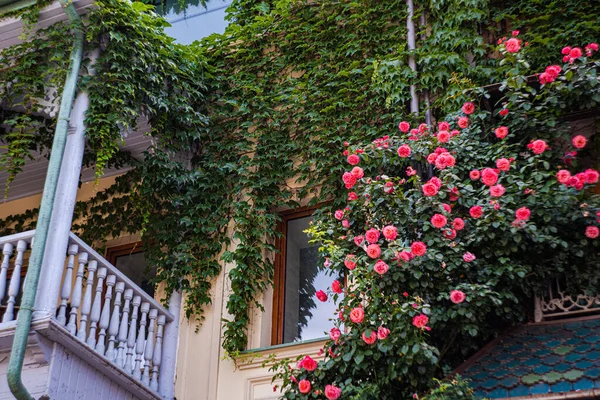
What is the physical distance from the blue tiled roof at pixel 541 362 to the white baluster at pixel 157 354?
3112mm

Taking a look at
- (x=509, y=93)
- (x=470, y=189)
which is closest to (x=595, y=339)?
(x=470, y=189)

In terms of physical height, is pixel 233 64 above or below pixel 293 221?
above

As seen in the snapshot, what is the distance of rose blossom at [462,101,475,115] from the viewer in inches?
276

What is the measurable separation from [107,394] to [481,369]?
10.9 ft

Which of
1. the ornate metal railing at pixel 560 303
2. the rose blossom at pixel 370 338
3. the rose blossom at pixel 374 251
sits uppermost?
the rose blossom at pixel 374 251

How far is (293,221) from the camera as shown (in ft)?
28.1

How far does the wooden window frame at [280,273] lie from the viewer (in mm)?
7937

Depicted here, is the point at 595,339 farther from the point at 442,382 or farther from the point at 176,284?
the point at 176,284

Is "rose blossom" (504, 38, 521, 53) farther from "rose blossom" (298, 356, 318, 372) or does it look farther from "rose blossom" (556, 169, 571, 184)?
"rose blossom" (298, 356, 318, 372)

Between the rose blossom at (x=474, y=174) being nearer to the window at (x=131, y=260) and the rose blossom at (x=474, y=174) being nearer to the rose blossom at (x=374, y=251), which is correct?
the rose blossom at (x=374, y=251)

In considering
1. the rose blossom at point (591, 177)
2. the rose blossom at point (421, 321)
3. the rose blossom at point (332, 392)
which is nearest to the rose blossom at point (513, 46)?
the rose blossom at point (591, 177)

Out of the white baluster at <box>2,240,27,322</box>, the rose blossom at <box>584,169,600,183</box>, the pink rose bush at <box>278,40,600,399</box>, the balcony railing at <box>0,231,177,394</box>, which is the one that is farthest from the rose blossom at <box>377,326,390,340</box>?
the white baluster at <box>2,240,27,322</box>

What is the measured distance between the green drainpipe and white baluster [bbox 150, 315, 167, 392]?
4.96 feet

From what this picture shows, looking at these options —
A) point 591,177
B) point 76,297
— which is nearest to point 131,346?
point 76,297
